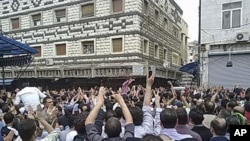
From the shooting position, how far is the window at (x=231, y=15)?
18066mm

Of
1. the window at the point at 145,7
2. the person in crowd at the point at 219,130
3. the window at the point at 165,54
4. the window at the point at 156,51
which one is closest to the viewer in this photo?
the person in crowd at the point at 219,130

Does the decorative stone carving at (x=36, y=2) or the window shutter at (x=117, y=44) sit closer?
the window shutter at (x=117, y=44)

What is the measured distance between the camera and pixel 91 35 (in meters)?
21.3

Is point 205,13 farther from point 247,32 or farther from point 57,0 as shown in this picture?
point 57,0

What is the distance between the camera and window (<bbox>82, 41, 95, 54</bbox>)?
849 inches

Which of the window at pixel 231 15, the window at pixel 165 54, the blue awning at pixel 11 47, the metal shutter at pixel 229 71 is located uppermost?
the window at pixel 231 15

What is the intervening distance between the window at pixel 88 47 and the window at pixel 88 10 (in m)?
2.21

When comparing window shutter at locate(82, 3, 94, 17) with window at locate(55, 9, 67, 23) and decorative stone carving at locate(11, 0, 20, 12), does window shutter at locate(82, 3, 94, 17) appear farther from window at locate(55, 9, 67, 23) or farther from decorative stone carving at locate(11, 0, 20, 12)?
decorative stone carving at locate(11, 0, 20, 12)

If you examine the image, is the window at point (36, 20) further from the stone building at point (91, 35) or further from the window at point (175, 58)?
the window at point (175, 58)

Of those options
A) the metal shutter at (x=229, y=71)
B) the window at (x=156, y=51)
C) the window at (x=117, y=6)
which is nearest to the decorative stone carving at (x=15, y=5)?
the window at (x=117, y=6)

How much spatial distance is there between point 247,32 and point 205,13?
3328mm

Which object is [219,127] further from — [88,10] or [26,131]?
[88,10]

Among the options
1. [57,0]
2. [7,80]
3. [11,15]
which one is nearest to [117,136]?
[57,0]

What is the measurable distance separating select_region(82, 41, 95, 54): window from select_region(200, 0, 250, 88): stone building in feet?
27.9
